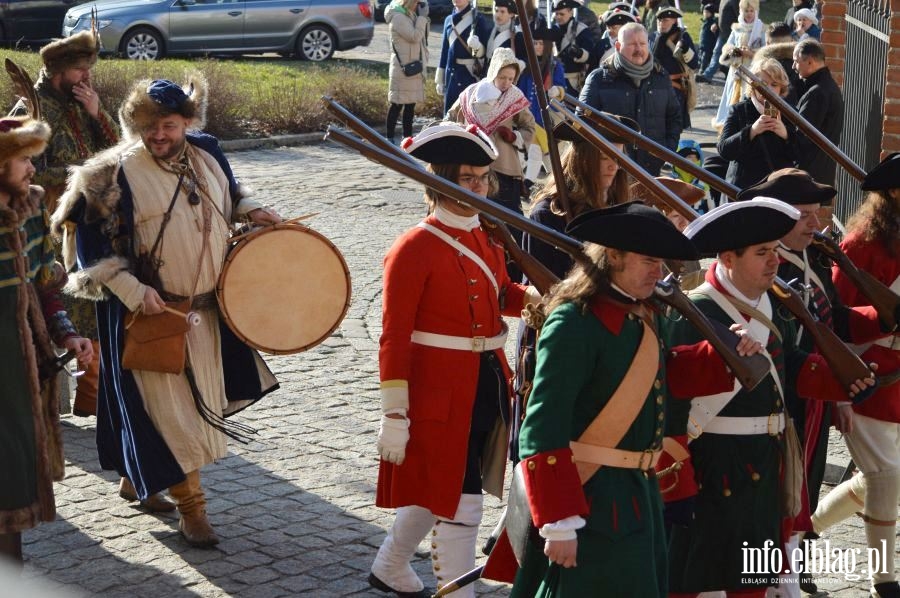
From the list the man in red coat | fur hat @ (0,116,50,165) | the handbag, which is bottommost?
the man in red coat

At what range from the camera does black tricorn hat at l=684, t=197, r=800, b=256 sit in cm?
487

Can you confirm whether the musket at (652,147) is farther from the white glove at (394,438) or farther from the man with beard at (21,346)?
the man with beard at (21,346)

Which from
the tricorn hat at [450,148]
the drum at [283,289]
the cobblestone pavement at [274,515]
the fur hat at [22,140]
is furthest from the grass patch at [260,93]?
the tricorn hat at [450,148]

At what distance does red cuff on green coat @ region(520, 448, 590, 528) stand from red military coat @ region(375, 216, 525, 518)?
1.27 m

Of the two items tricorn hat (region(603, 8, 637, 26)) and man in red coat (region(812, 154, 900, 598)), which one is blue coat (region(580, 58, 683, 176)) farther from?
man in red coat (region(812, 154, 900, 598))

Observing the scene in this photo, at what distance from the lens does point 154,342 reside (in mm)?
6309

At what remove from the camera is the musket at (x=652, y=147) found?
6.12m

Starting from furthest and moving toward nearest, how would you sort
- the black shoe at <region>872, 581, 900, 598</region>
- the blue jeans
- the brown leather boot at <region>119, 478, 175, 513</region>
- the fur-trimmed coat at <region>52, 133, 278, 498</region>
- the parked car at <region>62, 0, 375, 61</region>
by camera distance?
→ the blue jeans < the parked car at <region>62, 0, 375, 61</region> < the brown leather boot at <region>119, 478, 175, 513</region> < the fur-trimmed coat at <region>52, 133, 278, 498</region> < the black shoe at <region>872, 581, 900, 598</region>

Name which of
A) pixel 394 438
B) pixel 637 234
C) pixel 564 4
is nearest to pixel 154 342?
pixel 394 438

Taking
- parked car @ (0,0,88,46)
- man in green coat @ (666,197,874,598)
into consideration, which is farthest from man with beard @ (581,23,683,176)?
parked car @ (0,0,88,46)

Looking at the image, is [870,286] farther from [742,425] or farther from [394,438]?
[394,438]

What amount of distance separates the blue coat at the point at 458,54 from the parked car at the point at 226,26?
28.6ft

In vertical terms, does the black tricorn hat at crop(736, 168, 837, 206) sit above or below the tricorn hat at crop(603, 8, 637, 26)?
below

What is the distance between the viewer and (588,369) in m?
4.39
